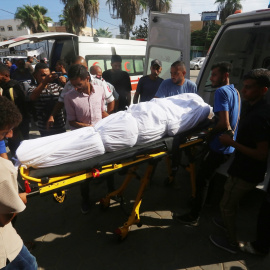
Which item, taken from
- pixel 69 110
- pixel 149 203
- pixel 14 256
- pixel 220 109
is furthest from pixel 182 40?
pixel 14 256

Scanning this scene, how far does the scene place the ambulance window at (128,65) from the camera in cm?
702

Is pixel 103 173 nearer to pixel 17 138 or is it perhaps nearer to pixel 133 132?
pixel 133 132

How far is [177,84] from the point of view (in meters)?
3.16

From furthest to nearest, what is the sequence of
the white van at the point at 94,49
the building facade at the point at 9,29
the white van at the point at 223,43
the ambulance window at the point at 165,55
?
the building facade at the point at 9,29
the white van at the point at 94,49
the ambulance window at the point at 165,55
the white van at the point at 223,43

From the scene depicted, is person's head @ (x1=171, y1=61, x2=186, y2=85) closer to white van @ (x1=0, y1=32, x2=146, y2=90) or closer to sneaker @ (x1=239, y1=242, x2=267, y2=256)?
sneaker @ (x1=239, y1=242, x2=267, y2=256)

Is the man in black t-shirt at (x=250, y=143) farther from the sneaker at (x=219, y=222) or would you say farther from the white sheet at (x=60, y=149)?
the white sheet at (x=60, y=149)

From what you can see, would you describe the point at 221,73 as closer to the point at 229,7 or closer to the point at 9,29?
the point at 229,7

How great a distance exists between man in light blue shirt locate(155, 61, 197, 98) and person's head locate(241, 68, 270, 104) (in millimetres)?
1262

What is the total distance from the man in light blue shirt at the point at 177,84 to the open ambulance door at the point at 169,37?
78 centimetres

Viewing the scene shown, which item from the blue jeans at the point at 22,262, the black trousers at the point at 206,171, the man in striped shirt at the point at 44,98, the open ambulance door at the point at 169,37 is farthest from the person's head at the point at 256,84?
the man in striped shirt at the point at 44,98

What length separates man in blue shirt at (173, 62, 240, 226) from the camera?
2.17m

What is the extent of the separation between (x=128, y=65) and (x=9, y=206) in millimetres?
6723

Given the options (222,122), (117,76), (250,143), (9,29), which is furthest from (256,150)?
(9,29)

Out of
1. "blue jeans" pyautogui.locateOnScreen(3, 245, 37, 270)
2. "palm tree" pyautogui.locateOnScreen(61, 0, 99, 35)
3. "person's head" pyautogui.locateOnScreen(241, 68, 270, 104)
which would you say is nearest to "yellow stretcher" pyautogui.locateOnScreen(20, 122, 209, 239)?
"blue jeans" pyautogui.locateOnScreen(3, 245, 37, 270)
